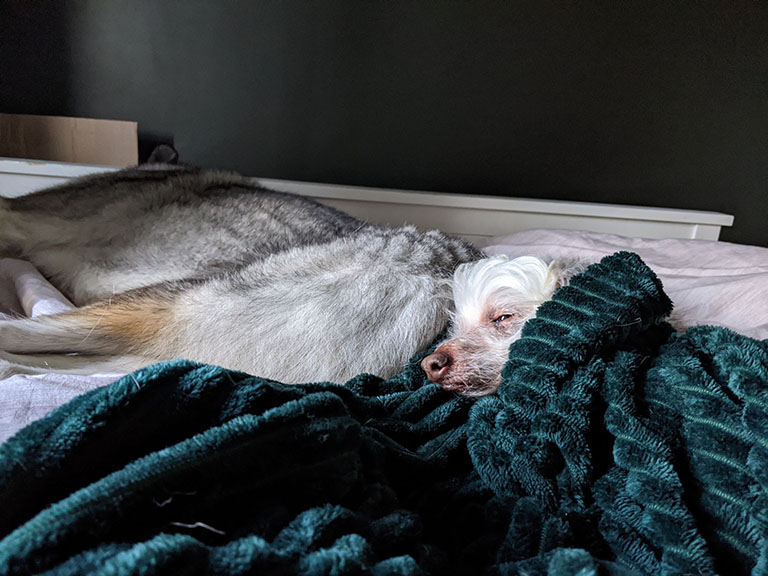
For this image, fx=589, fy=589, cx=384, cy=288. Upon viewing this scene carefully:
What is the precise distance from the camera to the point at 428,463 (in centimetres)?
92

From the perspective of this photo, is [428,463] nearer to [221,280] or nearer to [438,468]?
[438,468]

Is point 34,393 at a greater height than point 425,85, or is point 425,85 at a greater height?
point 425,85

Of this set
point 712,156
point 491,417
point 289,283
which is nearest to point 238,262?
point 289,283

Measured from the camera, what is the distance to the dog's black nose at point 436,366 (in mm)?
1251

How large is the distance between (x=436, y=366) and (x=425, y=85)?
211 cm

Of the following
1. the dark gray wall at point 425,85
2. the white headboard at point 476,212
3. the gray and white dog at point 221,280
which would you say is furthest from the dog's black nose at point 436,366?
the dark gray wall at point 425,85

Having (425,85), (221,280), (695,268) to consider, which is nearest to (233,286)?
(221,280)

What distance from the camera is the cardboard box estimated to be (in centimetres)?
286

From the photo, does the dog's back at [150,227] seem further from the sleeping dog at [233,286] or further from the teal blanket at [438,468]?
the teal blanket at [438,468]

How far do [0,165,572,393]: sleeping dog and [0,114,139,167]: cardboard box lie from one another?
90 cm

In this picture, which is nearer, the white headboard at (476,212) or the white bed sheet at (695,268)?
the white bed sheet at (695,268)

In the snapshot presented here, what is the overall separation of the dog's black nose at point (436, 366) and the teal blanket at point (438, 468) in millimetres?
94

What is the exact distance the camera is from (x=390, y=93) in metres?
3.00

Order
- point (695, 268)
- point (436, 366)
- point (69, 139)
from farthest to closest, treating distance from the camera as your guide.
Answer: point (69, 139), point (695, 268), point (436, 366)
